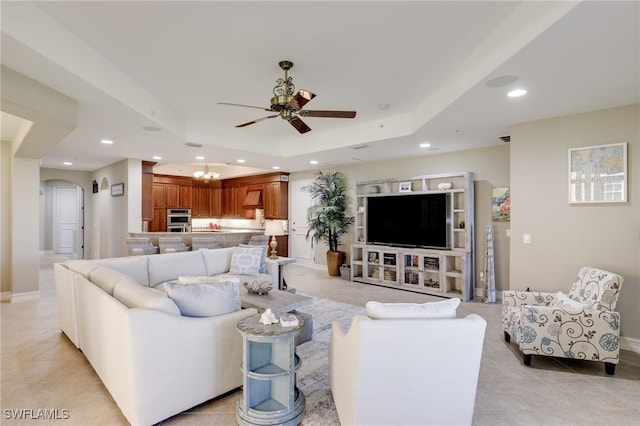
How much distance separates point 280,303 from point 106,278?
5.16 ft

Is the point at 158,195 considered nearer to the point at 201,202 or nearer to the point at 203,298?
the point at 201,202

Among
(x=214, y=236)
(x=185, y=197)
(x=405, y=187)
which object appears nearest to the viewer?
(x=405, y=187)

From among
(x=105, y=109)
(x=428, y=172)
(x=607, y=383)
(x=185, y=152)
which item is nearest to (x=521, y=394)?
(x=607, y=383)

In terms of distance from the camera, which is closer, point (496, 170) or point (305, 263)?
point (496, 170)

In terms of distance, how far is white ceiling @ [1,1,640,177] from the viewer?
2271 millimetres

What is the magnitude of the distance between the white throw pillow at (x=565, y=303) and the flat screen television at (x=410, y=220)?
2326mm

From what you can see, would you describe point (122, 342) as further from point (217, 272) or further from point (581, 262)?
point (581, 262)

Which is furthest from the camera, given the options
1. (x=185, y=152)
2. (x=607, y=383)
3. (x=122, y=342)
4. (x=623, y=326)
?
(x=185, y=152)

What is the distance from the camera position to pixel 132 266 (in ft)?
13.2

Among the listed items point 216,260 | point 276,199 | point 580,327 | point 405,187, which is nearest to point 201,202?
point 276,199

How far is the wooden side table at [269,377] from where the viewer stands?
80.8 inches

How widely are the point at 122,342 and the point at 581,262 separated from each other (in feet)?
14.8

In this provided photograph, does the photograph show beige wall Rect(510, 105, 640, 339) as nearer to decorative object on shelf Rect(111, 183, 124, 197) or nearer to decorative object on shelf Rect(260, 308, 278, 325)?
decorative object on shelf Rect(260, 308, 278, 325)

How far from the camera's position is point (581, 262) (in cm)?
365
